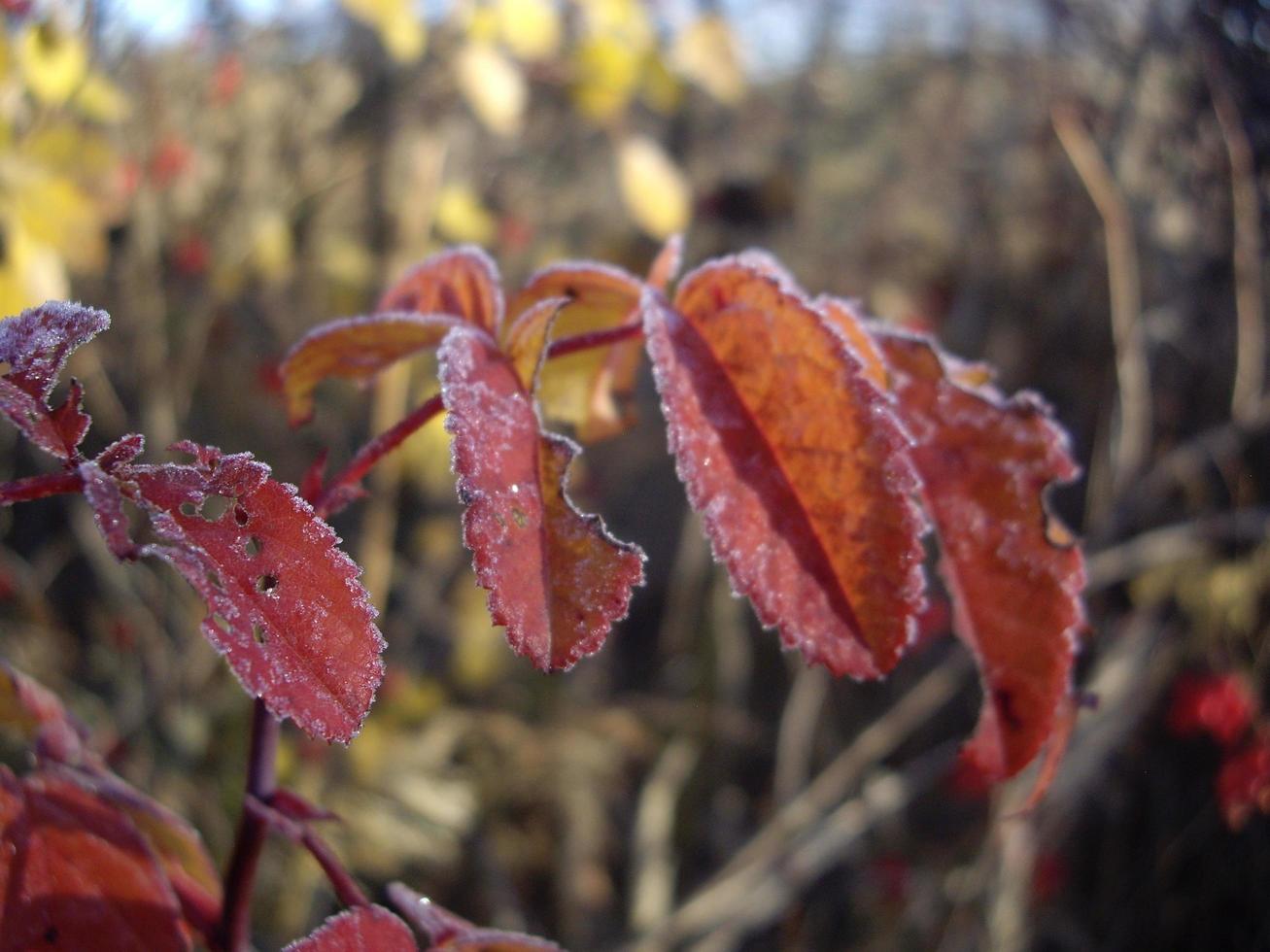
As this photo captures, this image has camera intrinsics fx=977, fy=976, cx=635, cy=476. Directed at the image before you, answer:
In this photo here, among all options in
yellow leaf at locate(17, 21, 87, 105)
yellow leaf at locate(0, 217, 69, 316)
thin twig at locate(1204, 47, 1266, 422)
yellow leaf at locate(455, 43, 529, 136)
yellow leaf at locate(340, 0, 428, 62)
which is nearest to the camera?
yellow leaf at locate(0, 217, 69, 316)

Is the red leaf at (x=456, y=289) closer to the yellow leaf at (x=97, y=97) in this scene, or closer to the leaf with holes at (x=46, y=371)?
the leaf with holes at (x=46, y=371)

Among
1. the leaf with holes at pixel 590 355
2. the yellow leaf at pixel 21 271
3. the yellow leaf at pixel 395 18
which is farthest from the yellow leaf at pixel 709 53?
the leaf with holes at pixel 590 355

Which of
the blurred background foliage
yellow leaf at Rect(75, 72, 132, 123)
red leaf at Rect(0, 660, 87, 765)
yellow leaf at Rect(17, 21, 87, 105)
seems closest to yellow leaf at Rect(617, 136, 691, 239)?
the blurred background foliage

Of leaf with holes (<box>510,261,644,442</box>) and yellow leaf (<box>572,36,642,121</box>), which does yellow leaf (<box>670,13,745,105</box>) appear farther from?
leaf with holes (<box>510,261,644,442</box>)

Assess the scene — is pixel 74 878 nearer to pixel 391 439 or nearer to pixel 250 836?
pixel 250 836

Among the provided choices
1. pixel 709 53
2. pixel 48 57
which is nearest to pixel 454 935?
pixel 48 57

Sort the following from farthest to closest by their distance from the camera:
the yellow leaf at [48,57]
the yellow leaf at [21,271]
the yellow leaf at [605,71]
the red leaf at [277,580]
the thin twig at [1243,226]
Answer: the yellow leaf at [605,71] < the thin twig at [1243,226] < the yellow leaf at [48,57] < the yellow leaf at [21,271] < the red leaf at [277,580]
